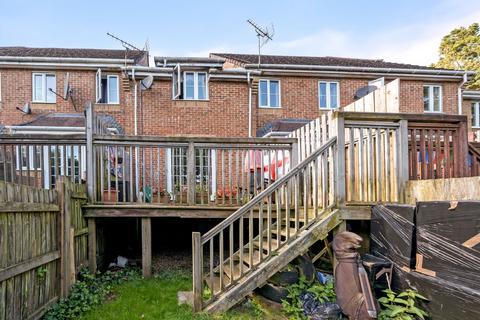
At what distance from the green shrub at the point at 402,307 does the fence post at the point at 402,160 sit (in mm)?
1366

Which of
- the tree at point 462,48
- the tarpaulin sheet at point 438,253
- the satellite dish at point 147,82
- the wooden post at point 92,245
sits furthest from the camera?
the tree at point 462,48

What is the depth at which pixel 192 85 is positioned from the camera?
15.1 meters

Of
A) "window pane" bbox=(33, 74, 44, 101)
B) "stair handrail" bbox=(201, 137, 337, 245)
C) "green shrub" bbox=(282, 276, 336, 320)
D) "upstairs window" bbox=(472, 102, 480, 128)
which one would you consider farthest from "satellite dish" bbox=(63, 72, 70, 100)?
"upstairs window" bbox=(472, 102, 480, 128)

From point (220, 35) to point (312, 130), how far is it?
2040 centimetres

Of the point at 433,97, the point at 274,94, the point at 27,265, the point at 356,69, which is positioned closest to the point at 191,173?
the point at 27,265

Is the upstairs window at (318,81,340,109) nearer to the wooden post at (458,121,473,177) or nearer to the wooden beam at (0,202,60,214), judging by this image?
the wooden post at (458,121,473,177)

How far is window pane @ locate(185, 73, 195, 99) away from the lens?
1503cm

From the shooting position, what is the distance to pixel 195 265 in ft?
14.8

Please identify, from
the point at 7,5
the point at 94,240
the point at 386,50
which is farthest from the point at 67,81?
the point at 386,50

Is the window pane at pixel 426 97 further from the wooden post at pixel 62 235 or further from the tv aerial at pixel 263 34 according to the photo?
the wooden post at pixel 62 235

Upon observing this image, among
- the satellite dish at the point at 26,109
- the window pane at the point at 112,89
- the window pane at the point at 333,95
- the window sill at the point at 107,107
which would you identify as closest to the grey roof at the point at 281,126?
the window pane at the point at 333,95

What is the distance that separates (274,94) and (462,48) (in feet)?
74.6

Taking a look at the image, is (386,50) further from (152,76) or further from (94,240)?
(94,240)

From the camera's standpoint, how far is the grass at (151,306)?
4.59 meters
